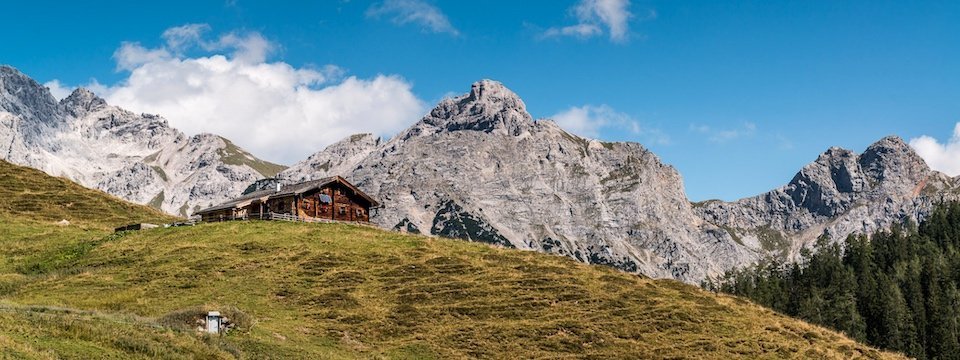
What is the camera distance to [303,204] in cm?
9075

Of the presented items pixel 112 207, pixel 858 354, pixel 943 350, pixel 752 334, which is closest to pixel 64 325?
pixel 752 334

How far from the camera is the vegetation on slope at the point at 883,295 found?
13250 cm

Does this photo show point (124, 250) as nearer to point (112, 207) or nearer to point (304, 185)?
point (304, 185)

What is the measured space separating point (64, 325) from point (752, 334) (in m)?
41.6

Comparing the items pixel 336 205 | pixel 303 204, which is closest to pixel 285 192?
pixel 303 204

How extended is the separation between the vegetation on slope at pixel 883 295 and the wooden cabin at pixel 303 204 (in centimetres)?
9029

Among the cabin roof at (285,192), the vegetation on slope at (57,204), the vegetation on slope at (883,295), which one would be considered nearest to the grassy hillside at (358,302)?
the vegetation on slope at (57,204)

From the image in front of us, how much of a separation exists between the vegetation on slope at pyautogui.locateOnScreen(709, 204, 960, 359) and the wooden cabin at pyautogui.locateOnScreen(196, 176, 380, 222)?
90285 millimetres

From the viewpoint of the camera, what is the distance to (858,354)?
175ft

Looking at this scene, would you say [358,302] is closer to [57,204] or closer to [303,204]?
[303,204]

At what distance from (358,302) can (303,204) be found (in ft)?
124

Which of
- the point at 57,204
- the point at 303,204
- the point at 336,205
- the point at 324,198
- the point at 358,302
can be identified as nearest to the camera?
the point at 358,302

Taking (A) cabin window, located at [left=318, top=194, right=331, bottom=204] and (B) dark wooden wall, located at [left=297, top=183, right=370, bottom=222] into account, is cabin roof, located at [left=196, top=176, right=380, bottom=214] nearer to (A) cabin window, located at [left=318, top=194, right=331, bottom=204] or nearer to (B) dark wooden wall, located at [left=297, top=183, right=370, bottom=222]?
(B) dark wooden wall, located at [left=297, top=183, right=370, bottom=222]

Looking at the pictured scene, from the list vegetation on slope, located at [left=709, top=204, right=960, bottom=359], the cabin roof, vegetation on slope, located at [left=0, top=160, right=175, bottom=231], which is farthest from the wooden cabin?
vegetation on slope, located at [left=709, top=204, right=960, bottom=359]
